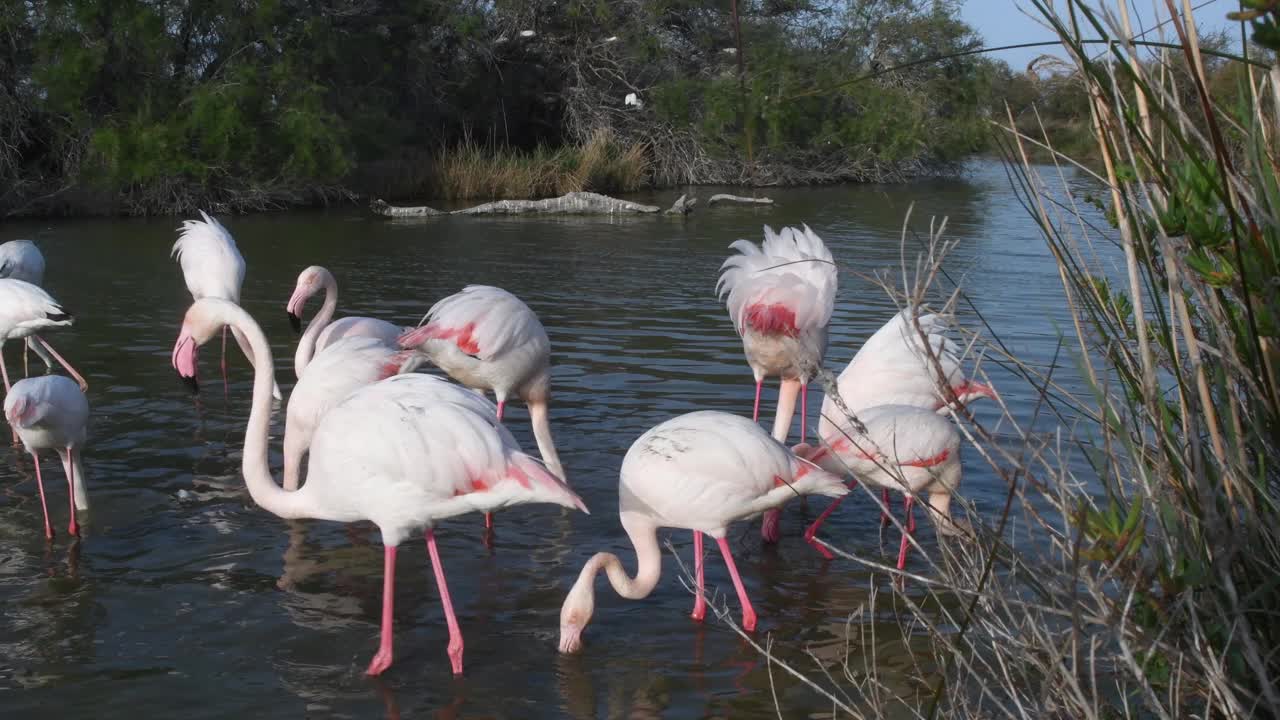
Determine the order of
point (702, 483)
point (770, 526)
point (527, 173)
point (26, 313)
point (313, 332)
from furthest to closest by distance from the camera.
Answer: point (527, 173) → point (313, 332) → point (26, 313) → point (770, 526) → point (702, 483)

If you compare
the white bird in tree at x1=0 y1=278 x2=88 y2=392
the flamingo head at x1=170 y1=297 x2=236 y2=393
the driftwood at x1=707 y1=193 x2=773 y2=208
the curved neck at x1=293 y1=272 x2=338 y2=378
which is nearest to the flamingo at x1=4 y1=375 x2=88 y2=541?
the flamingo head at x1=170 y1=297 x2=236 y2=393

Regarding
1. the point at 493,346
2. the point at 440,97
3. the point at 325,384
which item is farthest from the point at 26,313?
the point at 440,97

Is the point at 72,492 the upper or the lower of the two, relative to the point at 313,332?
lower

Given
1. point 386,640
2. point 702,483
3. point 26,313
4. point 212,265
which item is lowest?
point 386,640

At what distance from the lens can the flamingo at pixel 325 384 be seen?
5.43m

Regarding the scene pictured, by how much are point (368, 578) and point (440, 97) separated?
788 inches

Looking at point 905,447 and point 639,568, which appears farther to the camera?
point 905,447

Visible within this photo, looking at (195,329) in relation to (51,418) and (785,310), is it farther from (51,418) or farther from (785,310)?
(785,310)

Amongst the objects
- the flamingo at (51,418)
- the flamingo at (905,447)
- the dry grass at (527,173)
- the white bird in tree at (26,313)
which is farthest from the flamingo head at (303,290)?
the dry grass at (527,173)

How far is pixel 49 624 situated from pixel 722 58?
82.1 feet

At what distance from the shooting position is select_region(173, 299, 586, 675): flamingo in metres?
3.96

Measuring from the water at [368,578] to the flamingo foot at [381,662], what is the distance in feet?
0.11

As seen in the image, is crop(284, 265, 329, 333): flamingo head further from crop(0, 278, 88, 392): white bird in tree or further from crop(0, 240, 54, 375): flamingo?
crop(0, 240, 54, 375): flamingo

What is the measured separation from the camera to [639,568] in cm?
435
